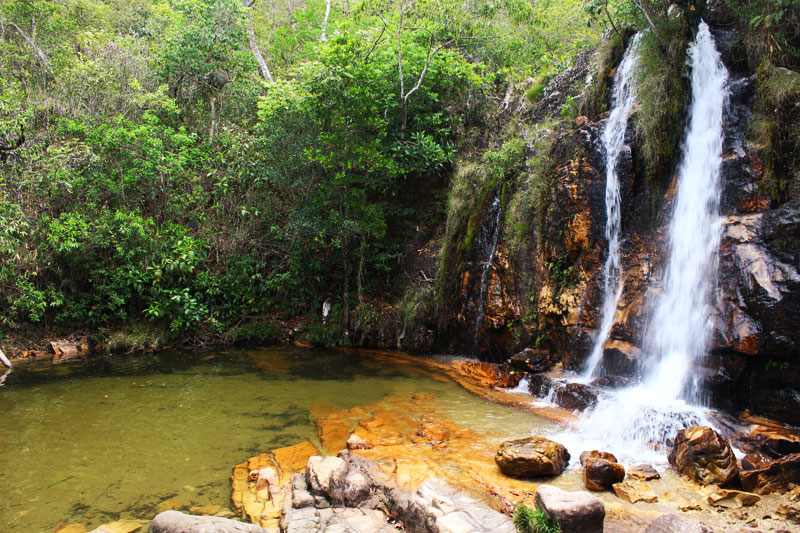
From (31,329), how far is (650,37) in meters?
14.6

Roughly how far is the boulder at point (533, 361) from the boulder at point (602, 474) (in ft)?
12.2

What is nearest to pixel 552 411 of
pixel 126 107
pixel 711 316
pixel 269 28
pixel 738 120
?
pixel 711 316

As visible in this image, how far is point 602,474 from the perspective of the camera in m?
4.41

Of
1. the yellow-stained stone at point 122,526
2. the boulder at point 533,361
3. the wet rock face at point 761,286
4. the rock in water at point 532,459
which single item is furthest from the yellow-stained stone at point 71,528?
the wet rock face at point 761,286

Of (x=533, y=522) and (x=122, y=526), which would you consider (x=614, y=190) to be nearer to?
(x=533, y=522)

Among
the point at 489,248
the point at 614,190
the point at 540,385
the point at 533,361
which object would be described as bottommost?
the point at 540,385

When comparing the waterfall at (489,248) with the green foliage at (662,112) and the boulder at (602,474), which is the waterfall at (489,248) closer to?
the green foliage at (662,112)

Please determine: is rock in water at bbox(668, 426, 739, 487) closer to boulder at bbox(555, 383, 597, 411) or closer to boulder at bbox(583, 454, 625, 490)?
boulder at bbox(583, 454, 625, 490)

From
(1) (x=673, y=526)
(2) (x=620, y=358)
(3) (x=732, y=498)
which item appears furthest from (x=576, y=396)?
(1) (x=673, y=526)

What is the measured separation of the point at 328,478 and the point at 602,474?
8.36ft

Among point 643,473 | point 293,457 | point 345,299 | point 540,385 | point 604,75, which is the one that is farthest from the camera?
point 345,299

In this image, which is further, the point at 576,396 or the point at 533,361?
the point at 533,361

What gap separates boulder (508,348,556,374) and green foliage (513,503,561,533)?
15.9 ft

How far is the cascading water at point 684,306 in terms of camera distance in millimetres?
5578
